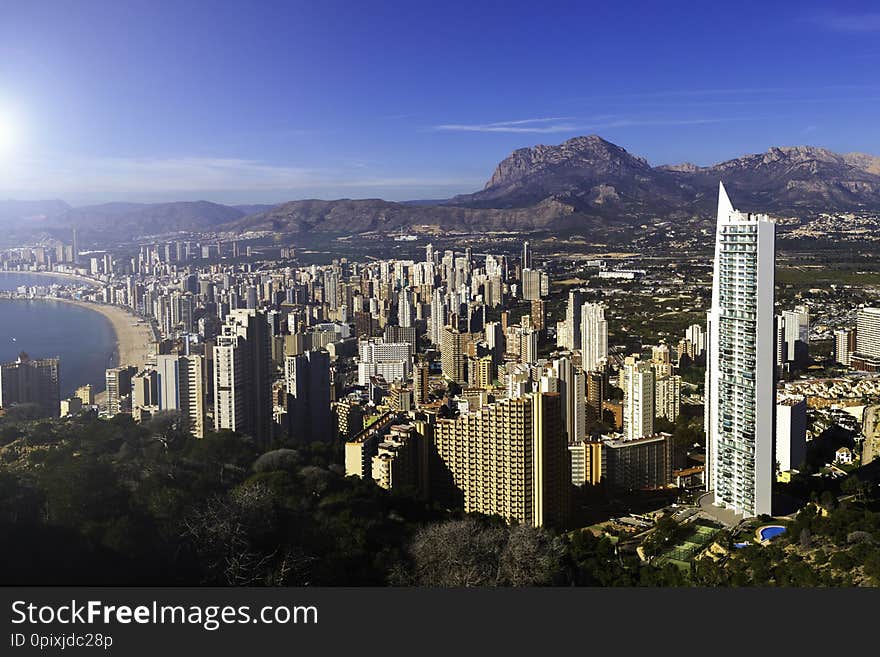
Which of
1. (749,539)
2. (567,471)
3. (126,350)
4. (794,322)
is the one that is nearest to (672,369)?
(794,322)

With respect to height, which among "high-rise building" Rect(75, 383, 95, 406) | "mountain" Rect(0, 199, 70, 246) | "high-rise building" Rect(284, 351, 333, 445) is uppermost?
"mountain" Rect(0, 199, 70, 246)

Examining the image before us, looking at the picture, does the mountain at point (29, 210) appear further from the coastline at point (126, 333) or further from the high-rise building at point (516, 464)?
the high-rise building at point (516, 464)

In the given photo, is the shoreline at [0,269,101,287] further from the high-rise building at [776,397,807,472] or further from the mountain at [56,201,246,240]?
the high-rise building at [776,397,807,472]

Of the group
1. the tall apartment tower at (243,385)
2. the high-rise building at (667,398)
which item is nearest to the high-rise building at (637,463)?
the high-rise building at (667,398)

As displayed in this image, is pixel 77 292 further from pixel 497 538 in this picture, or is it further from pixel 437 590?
pixel 437 590

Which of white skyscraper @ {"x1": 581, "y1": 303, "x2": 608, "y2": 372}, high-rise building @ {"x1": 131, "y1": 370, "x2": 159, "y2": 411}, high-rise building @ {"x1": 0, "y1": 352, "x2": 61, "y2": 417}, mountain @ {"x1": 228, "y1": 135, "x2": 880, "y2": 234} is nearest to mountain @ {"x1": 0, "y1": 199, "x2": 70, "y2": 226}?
high-rise building @ {"x1": 0, "y1": 352, "x2": 61, "y2": 417}

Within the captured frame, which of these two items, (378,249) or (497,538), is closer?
(497,538)
